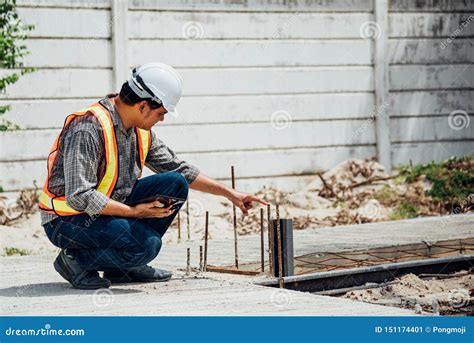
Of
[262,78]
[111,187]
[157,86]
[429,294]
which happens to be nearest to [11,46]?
[262,78]

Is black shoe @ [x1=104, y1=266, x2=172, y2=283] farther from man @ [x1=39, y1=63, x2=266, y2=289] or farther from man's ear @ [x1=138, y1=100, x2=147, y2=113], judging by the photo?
man's ear @ [x1=138, y1=100, x2=147, y2=113]

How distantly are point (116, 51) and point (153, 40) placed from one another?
0.50m

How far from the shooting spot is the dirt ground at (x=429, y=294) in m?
5.22

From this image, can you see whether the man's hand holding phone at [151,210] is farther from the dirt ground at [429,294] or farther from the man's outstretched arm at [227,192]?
the dirt ground at [429,294]

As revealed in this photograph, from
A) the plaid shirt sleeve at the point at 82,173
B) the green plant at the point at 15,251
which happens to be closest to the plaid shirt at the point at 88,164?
the plaid shirt sleeve at the point at 82,173

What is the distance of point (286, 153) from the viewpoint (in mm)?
11727

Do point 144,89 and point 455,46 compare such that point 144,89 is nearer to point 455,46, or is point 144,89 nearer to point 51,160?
point 51,160

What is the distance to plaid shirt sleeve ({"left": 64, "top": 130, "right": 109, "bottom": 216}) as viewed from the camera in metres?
5.38

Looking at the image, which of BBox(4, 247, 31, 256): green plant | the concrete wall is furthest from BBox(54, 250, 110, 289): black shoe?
the concrete wall

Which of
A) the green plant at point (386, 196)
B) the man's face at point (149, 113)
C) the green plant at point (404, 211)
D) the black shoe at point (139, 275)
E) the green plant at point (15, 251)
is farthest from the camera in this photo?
the green plant at point (386, 196)

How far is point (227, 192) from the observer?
5.94 metres

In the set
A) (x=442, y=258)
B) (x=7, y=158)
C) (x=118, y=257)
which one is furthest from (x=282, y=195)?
(x=118, y=257)

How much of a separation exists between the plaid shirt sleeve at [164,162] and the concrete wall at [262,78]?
4.55 m

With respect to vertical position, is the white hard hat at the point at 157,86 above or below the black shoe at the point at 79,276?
above
